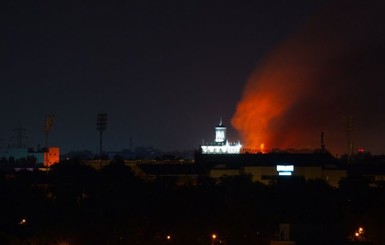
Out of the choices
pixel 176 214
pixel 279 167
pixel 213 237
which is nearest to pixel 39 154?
pixel 279 167

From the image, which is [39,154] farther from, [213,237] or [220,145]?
[213,237]

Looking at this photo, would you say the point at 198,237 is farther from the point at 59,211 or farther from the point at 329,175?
the point at 329,175

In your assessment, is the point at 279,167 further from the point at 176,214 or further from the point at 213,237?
the point at 213,237

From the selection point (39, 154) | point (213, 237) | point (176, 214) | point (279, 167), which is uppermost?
point (39, 154)

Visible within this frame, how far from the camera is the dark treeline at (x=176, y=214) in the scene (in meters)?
39.0

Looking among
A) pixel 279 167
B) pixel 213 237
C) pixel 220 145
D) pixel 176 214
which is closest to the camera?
pixel 213 237

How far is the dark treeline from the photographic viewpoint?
39.0 metres

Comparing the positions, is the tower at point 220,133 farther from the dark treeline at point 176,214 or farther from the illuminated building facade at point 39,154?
the dark treeline at point 176,214

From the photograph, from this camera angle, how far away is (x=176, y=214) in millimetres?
42188

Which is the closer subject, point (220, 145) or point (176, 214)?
point (176, 214)

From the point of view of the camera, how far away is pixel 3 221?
134 feet

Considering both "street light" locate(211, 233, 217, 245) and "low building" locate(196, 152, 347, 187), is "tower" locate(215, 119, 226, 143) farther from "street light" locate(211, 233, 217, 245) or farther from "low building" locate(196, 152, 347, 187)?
"street light" locate(211, 233, 217, 245)

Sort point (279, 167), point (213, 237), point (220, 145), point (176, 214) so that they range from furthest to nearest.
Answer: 1. point (220, 145)
2. point (279, 167)
3. point (176, 214)
4. point (213, 237)

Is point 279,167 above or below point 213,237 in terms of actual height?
above
